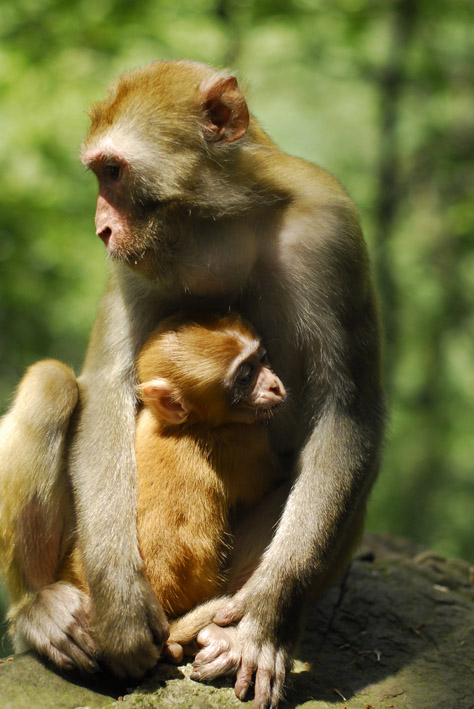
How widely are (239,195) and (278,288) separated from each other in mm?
577

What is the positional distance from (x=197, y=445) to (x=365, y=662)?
1757mm

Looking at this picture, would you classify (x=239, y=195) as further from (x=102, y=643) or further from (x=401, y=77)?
(x=401, y=77)

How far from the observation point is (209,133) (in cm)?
409

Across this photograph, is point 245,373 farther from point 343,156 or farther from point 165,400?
point 343,156

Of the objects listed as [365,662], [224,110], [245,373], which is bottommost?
[365,662]

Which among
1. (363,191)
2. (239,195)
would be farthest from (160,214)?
(363,191)

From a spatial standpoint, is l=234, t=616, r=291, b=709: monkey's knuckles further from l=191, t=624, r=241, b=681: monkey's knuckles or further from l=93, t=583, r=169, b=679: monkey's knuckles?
l=93, t=583, r=169, b=679: monkey's knuckles

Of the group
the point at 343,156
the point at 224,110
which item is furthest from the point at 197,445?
the point at 343,156

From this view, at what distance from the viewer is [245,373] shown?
13.7 ft

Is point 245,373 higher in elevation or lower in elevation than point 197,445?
higher

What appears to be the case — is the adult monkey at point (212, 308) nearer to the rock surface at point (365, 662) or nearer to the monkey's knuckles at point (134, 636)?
the monkey's knuckles at point (134, 636)

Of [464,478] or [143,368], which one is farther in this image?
[464,478]

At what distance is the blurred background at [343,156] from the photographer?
29.6 feet

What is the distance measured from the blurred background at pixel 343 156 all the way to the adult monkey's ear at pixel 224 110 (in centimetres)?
432
